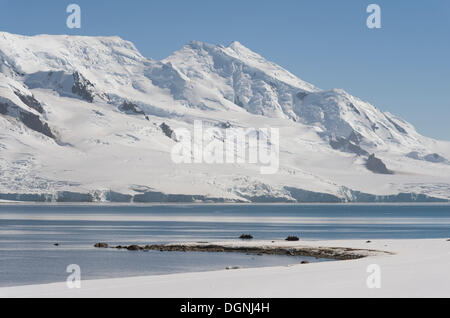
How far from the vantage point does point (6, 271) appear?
58.3 meters

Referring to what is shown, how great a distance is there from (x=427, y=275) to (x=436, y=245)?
28525mm

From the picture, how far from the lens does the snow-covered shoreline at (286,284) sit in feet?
119

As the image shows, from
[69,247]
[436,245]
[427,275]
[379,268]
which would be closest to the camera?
[427,275]

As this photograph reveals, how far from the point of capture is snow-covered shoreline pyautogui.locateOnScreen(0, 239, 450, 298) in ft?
119

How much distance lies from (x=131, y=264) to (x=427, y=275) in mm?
28188

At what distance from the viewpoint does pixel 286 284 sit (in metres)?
40.0

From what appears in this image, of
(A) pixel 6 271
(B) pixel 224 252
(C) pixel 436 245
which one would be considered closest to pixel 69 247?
(B) pixel 224 252

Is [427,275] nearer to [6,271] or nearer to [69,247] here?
[6,271]

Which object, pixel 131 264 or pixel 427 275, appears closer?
pixel 427 275

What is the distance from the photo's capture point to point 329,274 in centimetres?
4416

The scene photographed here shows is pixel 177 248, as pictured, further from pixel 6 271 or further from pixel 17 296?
pixel 17 296
